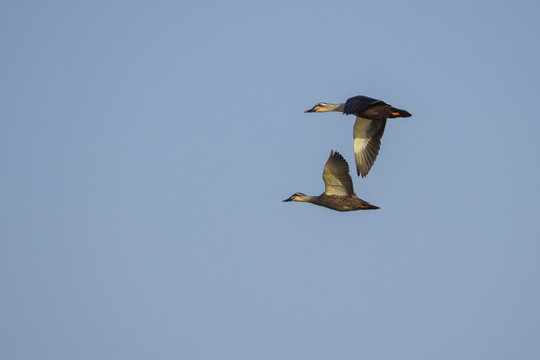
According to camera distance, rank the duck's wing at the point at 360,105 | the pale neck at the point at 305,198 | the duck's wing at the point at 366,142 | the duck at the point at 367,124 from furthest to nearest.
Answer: the pale neck at the point at 305,198 < the duck's wing at the point at 366,142 < the duck at the point at 367,124 < the duck's wing at the point at 360,105

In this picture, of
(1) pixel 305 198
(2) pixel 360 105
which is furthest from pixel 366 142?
(1) pixel 305 198

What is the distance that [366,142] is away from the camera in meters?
30.7

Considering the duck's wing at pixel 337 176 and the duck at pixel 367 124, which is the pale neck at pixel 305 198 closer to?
the duck's wing at pixel 337 176

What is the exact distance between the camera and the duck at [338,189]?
29.2m

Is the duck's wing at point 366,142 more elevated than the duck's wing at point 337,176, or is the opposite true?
the duck's wing at point 366,142

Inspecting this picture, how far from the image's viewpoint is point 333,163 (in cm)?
2922

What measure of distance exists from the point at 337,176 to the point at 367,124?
2433mm

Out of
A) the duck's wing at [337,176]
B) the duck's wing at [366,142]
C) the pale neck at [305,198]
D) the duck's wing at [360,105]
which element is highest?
the duck's wing at [360,105]

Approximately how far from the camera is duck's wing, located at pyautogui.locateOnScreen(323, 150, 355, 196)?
29188mm

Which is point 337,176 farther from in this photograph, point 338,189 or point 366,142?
point 366,142

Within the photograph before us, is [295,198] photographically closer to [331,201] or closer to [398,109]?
[331,201]

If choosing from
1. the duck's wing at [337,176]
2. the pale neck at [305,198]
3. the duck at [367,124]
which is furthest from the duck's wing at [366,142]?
the pale neck at [305,198]

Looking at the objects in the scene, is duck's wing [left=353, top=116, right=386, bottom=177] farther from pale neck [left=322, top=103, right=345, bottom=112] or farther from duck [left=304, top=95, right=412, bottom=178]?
pale neck [left=322, top=103, right=345, bottom=112]

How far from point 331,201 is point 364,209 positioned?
1066 millimetres
